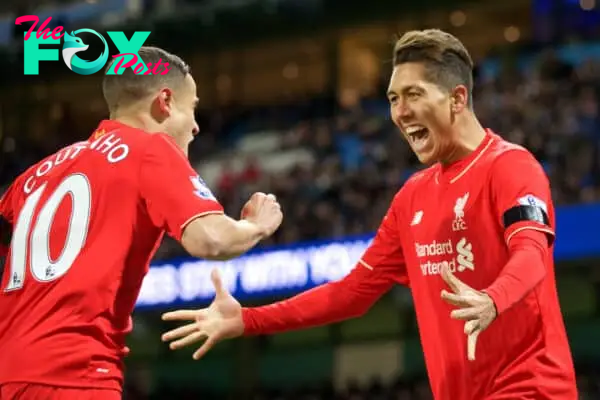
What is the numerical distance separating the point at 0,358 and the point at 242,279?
1169 cm

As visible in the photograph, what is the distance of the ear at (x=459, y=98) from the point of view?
4648 mm

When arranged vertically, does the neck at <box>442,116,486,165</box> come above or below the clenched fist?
above

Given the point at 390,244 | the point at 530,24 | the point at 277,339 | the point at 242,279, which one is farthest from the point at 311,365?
the point at 390,244

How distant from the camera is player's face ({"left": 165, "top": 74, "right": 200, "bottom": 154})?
15.0 ft

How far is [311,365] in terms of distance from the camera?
64.6ft

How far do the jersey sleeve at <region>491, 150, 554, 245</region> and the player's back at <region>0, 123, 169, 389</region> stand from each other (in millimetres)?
1356

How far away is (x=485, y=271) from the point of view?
4422 millimetres

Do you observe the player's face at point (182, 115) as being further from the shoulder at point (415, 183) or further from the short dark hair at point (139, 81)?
the shoulder at point (415, 183)

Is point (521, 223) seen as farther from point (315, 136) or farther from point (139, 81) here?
point (315, 136)

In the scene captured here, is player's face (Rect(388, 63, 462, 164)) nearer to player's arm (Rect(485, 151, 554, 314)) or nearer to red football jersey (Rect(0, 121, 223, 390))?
player's arm (Rect(485, 151, 554, 314))

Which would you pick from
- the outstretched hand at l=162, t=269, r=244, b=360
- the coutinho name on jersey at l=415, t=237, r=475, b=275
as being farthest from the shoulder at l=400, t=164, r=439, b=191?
the outstretched hand at l=162, t=269, r=244, b=360

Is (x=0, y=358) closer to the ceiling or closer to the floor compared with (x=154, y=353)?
closer to the floor

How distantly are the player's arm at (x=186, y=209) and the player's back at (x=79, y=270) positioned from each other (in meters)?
0.07

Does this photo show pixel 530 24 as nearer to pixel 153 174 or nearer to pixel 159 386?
pixel 159 386
